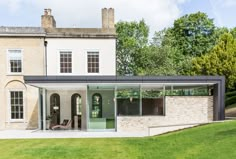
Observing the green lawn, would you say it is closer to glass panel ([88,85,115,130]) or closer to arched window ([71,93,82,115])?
glass panel ([88,85,115,130])

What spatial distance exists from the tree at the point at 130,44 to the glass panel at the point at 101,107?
31.1 m

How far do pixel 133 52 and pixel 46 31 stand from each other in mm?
30684

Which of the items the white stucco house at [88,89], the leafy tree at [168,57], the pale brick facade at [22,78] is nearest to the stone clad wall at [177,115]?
the white stucco house at [88,89]

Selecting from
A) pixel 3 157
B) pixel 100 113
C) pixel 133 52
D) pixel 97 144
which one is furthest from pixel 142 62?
pixel 3 157

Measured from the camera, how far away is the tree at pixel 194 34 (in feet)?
184

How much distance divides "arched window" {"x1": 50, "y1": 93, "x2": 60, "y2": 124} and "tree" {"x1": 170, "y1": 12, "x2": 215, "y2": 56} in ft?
114

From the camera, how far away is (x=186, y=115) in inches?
875

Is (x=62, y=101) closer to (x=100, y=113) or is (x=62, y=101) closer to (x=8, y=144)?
(x=100, y=113)

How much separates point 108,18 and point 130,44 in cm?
2737

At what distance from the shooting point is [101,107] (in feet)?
76.7

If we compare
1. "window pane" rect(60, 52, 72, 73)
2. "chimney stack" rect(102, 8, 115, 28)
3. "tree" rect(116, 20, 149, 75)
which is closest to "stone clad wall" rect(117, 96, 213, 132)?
"window pane" rect(60, 52, 72, 73)

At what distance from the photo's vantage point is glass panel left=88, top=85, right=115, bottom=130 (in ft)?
73.3

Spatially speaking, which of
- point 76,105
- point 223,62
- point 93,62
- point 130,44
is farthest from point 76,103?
point 130,44

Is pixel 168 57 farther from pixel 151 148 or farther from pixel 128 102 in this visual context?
pixel 151 148
